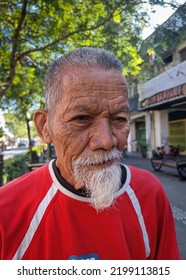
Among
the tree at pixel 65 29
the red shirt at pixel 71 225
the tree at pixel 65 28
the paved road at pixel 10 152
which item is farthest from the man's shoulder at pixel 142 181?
the paved road at pixel 10 152

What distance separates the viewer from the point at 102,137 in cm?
110

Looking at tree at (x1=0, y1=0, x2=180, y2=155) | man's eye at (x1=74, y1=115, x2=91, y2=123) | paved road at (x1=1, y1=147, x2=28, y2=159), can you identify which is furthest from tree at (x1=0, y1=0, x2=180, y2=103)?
paved road at (x1=1, y1=147, x2=28, y2=159)

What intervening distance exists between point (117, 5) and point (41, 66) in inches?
97.3

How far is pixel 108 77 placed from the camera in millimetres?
1181

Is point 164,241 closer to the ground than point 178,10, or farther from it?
closer to the ground

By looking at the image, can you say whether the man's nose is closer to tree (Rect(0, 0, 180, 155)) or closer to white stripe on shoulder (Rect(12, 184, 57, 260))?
white stripe on shoulder (Rect(12, 184, 57, 260))

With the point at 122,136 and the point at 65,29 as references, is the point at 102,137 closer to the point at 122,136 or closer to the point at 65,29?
the point at 122,136

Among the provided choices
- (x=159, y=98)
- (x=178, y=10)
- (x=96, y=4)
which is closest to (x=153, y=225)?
(x=178, y=10)

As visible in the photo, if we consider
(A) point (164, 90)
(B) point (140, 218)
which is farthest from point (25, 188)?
(A) point (164, 90)

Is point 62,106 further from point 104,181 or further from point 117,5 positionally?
point 117,5

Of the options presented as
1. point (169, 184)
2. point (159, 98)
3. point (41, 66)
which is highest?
point (41, 66)

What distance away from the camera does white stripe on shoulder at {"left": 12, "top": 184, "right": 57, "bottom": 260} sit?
114cm

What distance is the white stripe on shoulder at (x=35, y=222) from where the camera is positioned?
114 centimetres
